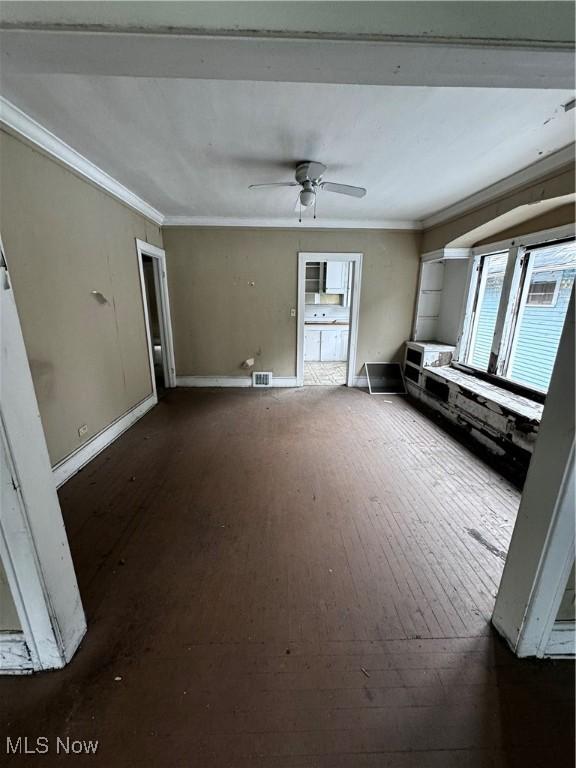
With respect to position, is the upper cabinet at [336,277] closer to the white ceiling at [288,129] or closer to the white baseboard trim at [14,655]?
the white ceiling at [288,129]

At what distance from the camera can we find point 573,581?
3.49ft

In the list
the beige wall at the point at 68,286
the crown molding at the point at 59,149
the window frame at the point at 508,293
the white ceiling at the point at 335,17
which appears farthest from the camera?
the window frame at the point at 508,293

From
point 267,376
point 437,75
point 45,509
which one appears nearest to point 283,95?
point 437,75

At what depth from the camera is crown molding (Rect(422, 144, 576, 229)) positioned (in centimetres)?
222

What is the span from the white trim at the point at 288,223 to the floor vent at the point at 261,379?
7.01ft

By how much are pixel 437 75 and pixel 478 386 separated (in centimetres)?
302

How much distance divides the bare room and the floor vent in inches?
27.7

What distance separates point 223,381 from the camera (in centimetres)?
476

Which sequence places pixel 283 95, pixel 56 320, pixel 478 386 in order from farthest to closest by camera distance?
pixel 478 386
pixel 56 320
pixel 283 95

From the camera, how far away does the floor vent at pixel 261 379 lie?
4.73m

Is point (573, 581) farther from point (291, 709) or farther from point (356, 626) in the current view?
point (291, 709)

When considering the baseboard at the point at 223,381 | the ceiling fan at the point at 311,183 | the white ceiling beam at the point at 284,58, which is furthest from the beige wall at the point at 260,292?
the white ceiling beam at the point at 284,58

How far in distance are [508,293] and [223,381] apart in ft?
12.7

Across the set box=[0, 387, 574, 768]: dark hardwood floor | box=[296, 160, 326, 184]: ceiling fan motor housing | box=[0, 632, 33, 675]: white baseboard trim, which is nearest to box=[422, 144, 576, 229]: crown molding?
box=[296, 160, 326, 184]: ceiling fan motor housing
